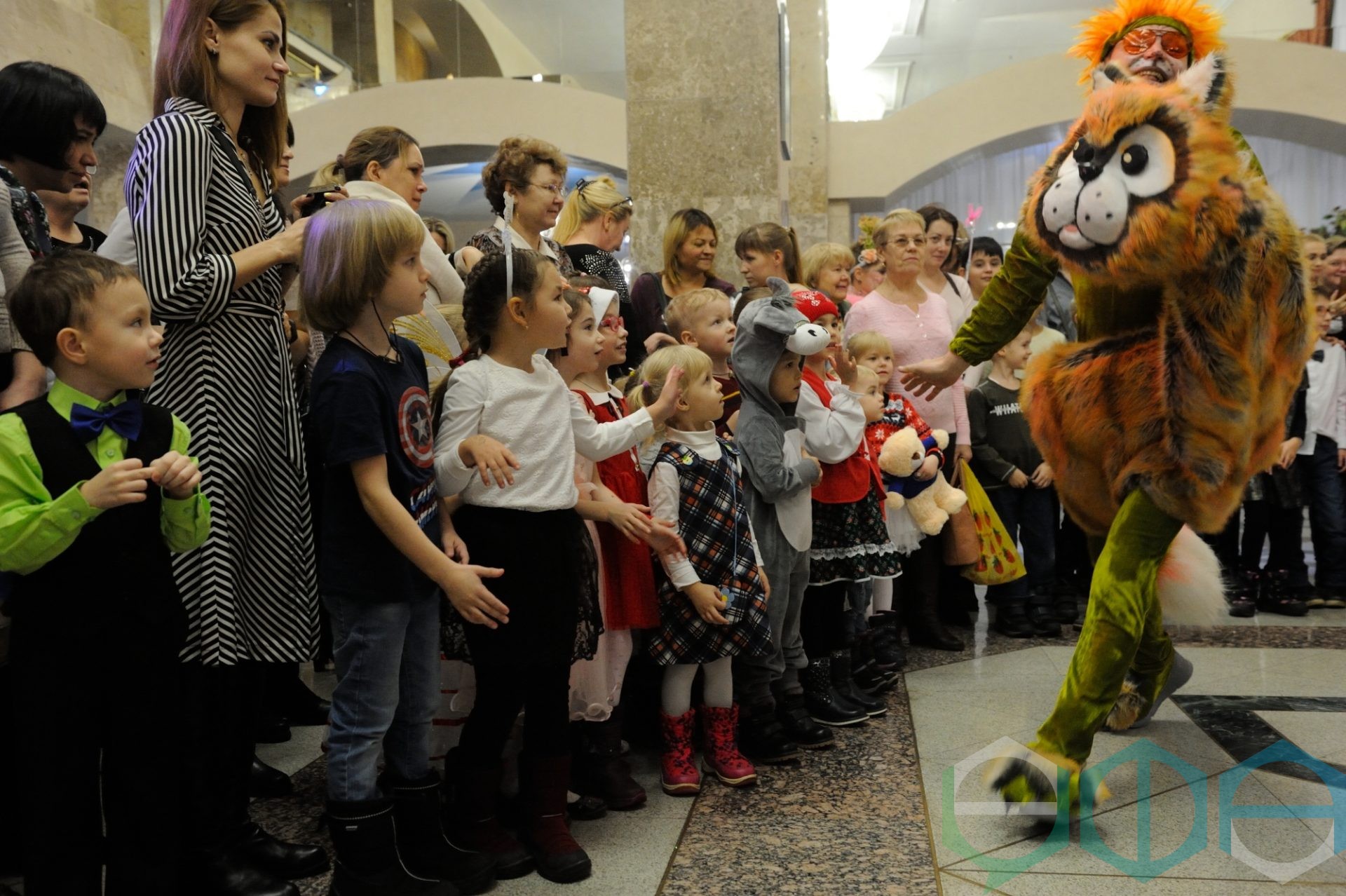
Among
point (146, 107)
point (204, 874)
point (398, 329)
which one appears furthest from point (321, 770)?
point (146, 107)

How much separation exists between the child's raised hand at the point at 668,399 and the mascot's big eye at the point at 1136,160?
1.16 m

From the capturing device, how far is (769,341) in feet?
11.4

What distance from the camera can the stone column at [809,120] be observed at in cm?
1224

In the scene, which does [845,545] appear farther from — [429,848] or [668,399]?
[429,848]

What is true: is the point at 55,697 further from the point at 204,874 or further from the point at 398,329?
the point at 398,329

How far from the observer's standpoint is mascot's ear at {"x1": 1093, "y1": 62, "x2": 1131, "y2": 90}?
2.94 metres

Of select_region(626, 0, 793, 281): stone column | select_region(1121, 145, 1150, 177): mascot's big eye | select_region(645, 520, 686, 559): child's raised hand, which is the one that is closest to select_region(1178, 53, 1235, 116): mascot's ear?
select_region(1121, 145, 1150, 177): mascot's big eye

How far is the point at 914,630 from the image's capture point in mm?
4789

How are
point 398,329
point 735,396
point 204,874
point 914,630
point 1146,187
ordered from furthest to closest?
point 914,630, point 735,396, point 398,329, point 1146,187, point 204,874

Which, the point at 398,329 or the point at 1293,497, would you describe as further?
the point at 1293,497

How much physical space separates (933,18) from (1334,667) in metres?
13.4

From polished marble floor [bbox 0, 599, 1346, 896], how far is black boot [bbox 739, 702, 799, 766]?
0.14 ft

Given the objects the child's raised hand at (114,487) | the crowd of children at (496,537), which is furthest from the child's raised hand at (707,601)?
the child's raised hand at (114,487)

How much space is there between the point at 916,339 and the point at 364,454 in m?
3.12
